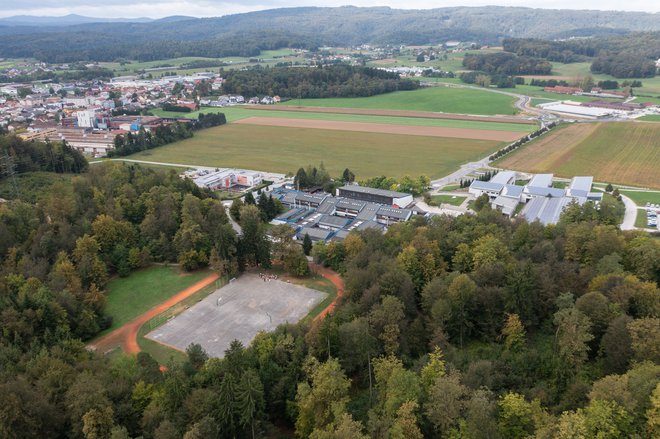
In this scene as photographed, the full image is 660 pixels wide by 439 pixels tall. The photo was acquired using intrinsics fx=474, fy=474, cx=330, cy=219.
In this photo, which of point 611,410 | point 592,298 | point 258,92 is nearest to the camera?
point 611,410

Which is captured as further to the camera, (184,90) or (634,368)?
(184,90)

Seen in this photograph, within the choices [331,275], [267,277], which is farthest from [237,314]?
[331,275]

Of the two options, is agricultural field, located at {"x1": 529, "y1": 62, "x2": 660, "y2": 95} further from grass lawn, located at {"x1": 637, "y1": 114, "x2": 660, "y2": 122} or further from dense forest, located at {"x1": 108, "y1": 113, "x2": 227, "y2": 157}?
dense forest, located at {"x1": 108, "y1": 113, "x2": 227, "y2": 157}

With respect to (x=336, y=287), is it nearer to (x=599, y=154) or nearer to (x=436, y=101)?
(x=599, y=154)

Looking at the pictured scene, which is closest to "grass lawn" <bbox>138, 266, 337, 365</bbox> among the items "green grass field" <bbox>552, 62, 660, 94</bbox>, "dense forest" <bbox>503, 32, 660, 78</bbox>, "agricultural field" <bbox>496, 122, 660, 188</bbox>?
"agricultural field" <bbox>496, 122, 660, 188</bbox>

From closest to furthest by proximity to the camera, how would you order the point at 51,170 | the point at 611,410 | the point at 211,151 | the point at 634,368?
the point at 611,410 → the point at 634,368 → the point at 51,170 → the point at 211,151

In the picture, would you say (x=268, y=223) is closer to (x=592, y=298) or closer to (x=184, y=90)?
(x=592, y=298)

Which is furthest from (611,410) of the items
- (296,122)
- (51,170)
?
(296,122)
